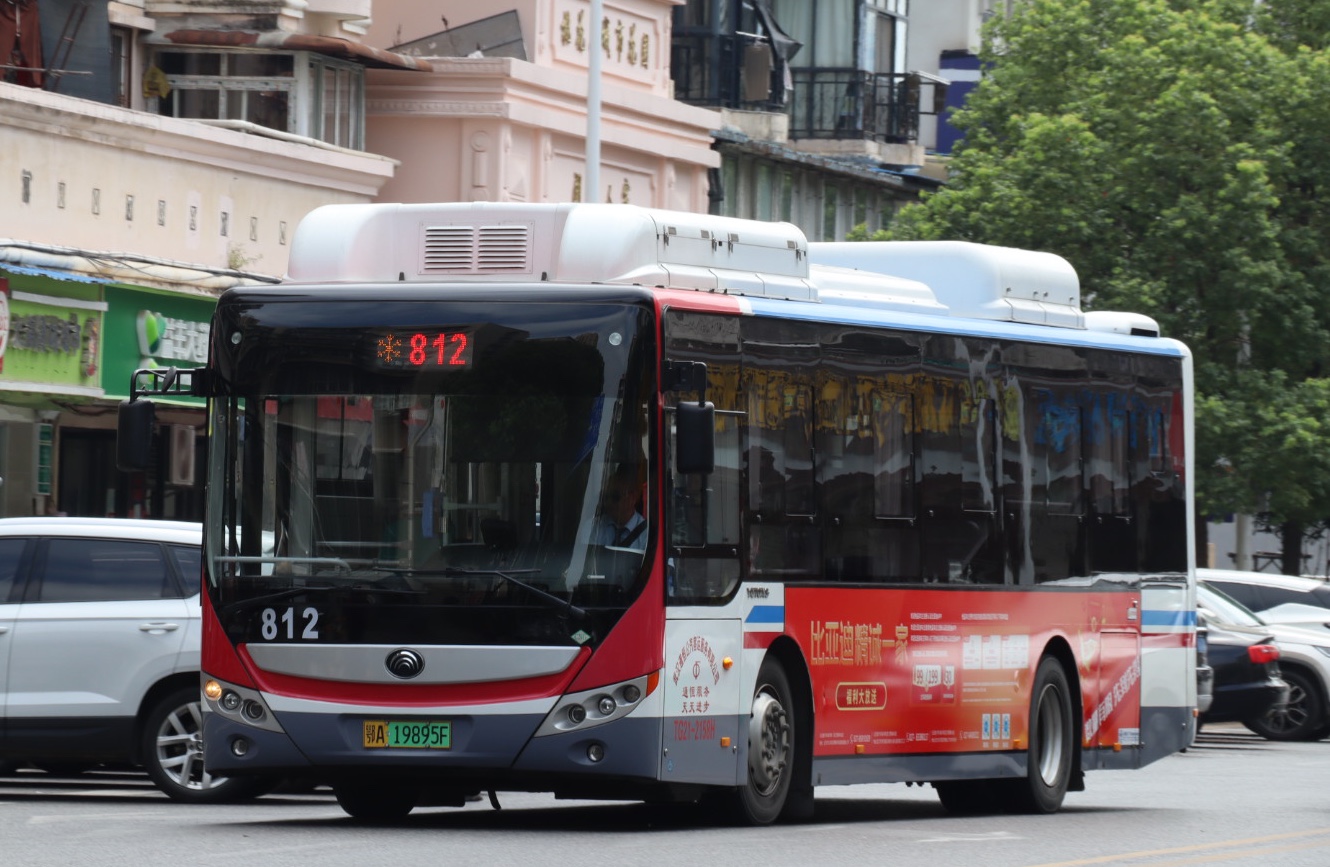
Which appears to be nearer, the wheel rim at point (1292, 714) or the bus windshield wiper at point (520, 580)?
the bus windshield wiper at point (520, 580)

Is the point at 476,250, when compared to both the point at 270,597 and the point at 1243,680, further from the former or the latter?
the point at 1243,680

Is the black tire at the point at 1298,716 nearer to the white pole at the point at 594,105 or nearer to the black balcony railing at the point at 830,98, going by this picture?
the white pole at the point at 594,105

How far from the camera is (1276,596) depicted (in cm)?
3156

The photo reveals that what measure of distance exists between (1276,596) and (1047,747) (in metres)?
13.8

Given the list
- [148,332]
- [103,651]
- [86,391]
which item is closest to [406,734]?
[103,651]

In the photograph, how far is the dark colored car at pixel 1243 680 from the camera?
1134 inches

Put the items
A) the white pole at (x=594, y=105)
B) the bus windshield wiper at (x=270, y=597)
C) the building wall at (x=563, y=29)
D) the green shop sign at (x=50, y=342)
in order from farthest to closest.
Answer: the building wall at (x=563, y=29), the white pole at (x=594, y=105), the green shop sign at (x=50, y=342), the bus windshield wiper at (x=270, y=597)

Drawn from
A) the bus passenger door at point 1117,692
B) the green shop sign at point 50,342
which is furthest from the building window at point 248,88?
the bus passenger door at point 1117,692

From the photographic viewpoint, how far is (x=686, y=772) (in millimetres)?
14383

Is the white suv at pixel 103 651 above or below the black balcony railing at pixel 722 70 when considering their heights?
below

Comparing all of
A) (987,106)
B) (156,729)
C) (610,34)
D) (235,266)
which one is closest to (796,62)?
(987,106)

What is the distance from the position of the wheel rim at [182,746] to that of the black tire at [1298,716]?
15321 mm

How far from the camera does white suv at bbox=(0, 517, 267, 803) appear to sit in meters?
17.1

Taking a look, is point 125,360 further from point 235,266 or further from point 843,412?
point 843,412
